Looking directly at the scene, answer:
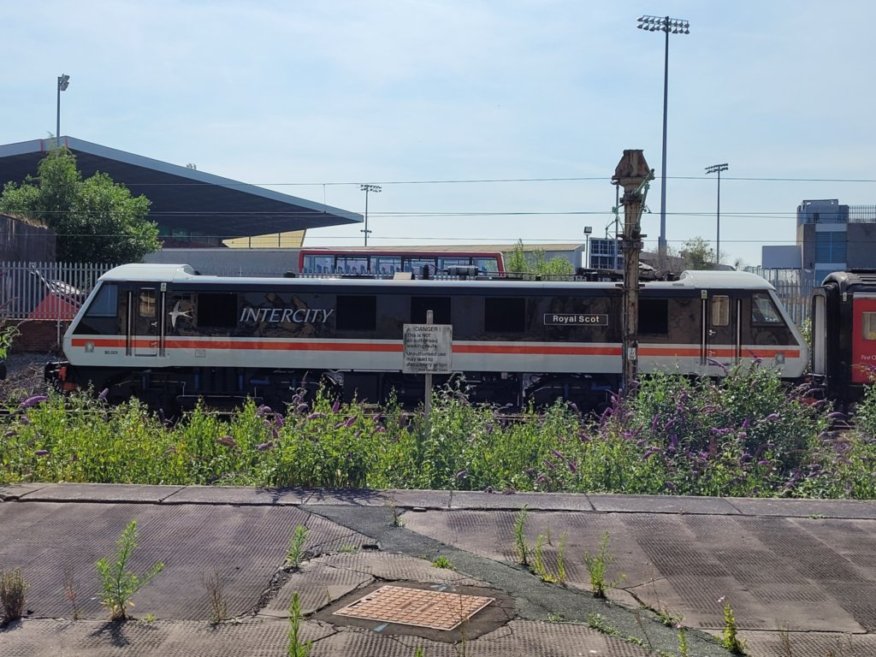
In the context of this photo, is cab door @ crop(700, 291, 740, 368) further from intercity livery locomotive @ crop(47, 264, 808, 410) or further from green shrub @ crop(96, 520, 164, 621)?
green shrub @ crop(96, 520, 164, 621)

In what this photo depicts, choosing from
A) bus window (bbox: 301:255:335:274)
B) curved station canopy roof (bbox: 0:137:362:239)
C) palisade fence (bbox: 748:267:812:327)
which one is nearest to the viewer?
palisade fence (bbox: 748:267:812:327)

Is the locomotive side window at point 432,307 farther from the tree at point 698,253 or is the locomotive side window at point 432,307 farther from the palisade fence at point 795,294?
the tree at point 698,253

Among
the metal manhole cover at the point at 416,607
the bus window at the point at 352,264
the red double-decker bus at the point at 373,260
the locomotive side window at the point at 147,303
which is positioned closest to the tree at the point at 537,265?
the red double-decker bus at the point at 373,260

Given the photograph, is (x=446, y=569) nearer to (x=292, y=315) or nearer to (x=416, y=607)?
(x=416, y=607)

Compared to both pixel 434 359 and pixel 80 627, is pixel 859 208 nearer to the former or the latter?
pixel 434 359

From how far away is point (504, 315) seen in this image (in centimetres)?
1964

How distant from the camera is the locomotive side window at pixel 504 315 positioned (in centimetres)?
1961

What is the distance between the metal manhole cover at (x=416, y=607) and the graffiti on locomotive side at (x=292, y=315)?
504 inches

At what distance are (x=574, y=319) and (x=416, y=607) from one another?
1334 centimetres

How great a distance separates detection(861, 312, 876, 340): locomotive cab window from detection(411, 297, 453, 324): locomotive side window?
9.16 m

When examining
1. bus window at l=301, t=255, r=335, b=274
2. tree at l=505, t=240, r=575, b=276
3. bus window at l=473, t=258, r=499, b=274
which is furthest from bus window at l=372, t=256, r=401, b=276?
tree at l=505, t=240, r=575, b=276

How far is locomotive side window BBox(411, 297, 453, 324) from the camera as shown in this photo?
64.4 feet

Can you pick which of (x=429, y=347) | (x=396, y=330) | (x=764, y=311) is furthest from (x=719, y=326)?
(x=429, y=347)

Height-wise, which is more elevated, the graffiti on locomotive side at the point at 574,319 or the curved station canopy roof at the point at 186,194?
the curved station canopy roof at the point at 186,194
